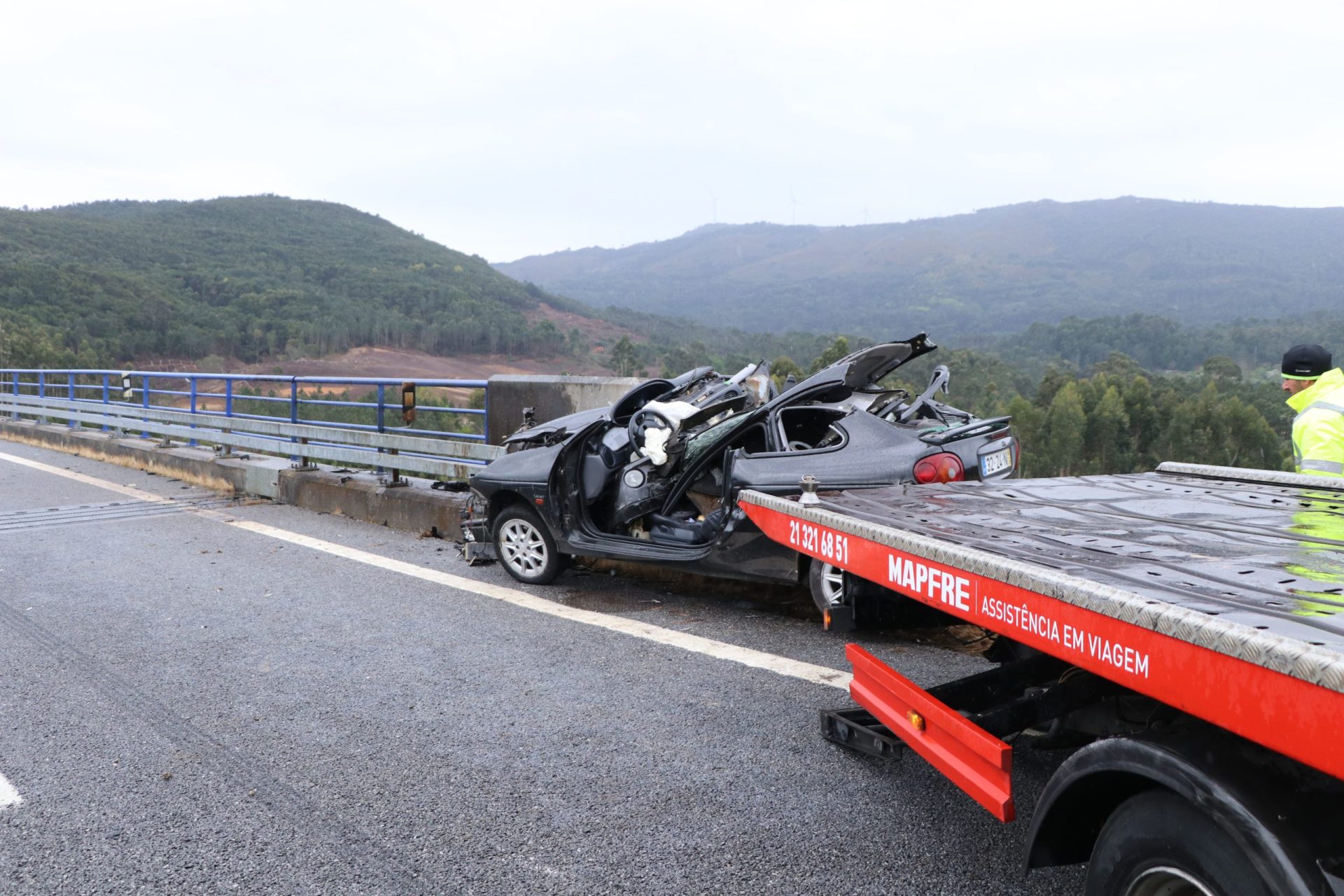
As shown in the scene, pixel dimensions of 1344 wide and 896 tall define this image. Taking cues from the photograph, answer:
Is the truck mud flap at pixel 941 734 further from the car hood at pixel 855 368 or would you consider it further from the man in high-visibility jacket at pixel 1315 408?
the man in high-visibility jacket at pixel 1315 408

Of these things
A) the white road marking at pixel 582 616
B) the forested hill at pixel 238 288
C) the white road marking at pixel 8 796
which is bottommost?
the white road marking at pixel 8 796

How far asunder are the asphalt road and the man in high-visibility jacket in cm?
208

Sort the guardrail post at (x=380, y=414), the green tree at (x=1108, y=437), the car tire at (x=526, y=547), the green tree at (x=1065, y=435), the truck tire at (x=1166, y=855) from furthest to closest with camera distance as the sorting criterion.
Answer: the green tree at (x=1108, y=437) < the green tree at (x=1065, y=435) < the guardrail post at (x=380, y=414) < the car tire at (x=526, y=547) < the truck tire at (x=1166, y=855)

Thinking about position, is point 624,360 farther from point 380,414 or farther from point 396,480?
point 396,480

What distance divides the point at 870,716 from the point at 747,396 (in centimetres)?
312

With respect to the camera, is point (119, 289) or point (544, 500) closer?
point (544, 500)

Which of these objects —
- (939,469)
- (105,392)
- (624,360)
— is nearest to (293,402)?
(105,392)

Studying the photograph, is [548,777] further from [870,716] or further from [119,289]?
[119,289]

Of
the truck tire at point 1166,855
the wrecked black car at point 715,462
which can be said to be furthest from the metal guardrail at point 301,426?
the truck tire at point 1166,855

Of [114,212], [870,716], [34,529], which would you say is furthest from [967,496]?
[114,212]

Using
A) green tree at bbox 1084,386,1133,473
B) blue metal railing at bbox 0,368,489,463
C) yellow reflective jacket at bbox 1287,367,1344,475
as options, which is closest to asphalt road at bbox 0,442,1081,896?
yellow reflective jacket at bbox 1287,367,1344,475

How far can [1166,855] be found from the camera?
1.94m

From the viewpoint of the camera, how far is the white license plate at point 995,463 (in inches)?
217

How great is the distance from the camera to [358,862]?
3041 millimetres
